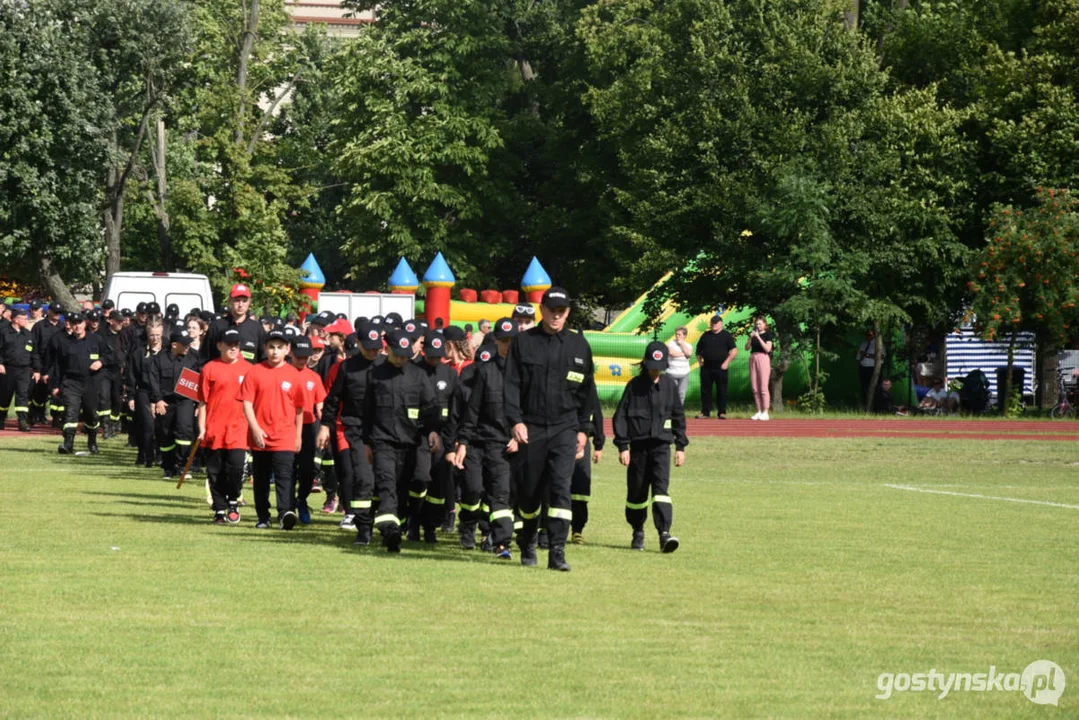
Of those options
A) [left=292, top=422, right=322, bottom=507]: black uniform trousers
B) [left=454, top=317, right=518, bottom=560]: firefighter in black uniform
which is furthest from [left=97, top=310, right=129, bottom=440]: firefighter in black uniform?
[left=454, top=317, right=518, bottom=560]: firefighter in black uniform

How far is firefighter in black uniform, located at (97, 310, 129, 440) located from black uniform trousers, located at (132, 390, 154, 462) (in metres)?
3.29

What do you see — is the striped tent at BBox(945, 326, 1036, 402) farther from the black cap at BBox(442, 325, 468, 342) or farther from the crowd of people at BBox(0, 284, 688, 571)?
the black cap at BBox(442, 325, 468, 342)

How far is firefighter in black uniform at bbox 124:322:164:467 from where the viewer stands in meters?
25.0

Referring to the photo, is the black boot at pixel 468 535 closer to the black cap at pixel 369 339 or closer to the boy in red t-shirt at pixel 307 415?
the black cap at pixel 369 339

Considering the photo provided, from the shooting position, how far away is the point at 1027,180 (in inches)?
1658

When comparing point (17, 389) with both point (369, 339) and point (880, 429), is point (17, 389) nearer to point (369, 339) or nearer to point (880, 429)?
point (880, 429)

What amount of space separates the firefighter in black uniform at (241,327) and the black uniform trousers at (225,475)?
1.86 meters

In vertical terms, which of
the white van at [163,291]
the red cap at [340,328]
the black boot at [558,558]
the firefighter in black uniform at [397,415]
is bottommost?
the black boot at [558,558]

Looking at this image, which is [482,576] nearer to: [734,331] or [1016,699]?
[1016,699]

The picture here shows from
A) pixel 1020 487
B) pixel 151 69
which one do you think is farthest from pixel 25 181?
pixel 1020 487

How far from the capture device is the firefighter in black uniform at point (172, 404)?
22.5 m

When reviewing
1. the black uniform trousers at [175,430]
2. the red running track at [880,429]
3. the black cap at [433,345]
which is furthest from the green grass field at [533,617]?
the red running track at [880,429]

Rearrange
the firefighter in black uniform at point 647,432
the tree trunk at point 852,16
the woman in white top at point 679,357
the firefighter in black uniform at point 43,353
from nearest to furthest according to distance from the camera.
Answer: the firefighter in black uniform at point 647,432 < the woman in white top at point 679,357 < the firefighter in black uniform at point 43,353 < the tree trunk at point 852,16

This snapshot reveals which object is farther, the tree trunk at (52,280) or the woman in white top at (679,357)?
the tree trunk at (52,280)
